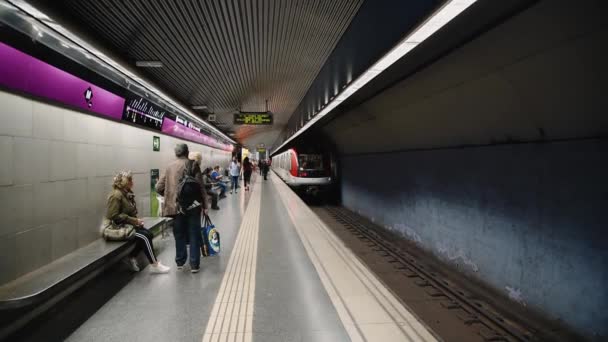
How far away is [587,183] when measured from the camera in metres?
3.31

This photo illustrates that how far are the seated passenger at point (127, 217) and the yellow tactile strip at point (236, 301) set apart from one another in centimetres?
84

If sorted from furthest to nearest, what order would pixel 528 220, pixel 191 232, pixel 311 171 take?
1. pixel 311 171
2. pixel 528 220
3. pixel 191 232

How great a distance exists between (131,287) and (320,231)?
332cm

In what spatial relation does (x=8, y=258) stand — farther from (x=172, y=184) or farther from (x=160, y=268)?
(x=172, y=184)

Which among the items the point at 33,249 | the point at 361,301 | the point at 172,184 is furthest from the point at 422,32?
the point at 33,249

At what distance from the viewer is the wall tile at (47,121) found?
3.27 m

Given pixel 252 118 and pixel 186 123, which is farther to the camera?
pixel 252 118

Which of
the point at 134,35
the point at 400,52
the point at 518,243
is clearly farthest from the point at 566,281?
the point at 134,35

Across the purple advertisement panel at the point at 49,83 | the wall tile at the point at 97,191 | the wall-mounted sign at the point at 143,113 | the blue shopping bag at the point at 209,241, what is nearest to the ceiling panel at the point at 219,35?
the purple advertisement panel at the point at 49,83

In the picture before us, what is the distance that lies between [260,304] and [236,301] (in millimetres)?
245

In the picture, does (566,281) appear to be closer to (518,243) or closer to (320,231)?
(518,243)

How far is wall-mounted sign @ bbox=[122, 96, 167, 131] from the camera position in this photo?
5295 mm

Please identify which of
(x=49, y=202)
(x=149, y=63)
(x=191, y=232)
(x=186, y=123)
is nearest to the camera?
(x=49, y=202)

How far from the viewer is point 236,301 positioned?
2.97 metres
